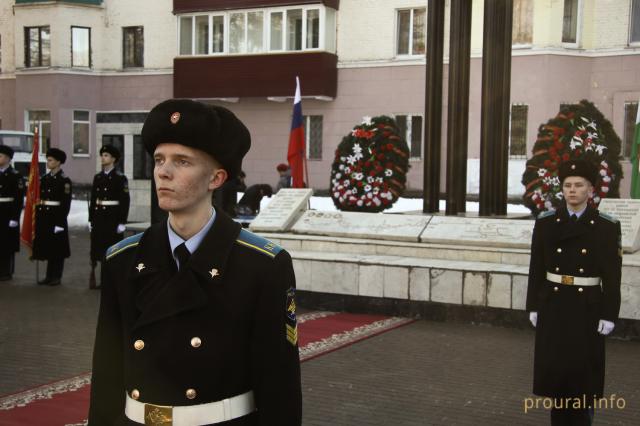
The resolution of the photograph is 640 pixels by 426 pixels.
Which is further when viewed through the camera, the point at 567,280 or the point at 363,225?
the point at 363,225

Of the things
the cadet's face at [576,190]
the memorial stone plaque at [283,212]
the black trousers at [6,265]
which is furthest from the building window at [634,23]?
the cadet's face at [576,190]

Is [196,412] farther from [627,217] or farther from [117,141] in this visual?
[117,141]

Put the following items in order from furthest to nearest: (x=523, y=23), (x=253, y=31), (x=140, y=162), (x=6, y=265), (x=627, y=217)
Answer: (x=253, y=31) → (x=523, y=23) → (x=140, y=162) → (x=6, y=265) → (x=627, y=217)

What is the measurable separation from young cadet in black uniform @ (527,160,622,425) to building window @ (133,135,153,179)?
537 inches

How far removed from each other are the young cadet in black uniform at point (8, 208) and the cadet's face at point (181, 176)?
1041cm

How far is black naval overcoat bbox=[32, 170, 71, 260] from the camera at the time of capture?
12.1m

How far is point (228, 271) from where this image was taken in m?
2.64

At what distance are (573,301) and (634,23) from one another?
68.5ft

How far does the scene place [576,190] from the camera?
551cm

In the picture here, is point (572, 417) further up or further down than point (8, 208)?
further down

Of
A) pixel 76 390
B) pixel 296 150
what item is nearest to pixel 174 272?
pixel 76 390

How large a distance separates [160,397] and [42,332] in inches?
261

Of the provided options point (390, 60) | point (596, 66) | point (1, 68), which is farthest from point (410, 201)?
point (1, 68)

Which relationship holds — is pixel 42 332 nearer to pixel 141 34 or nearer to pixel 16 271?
pixel 16 271
